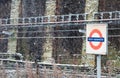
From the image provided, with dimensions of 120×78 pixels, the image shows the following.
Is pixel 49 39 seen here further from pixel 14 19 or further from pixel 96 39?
pixel 96 39

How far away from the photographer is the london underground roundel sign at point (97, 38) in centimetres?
686

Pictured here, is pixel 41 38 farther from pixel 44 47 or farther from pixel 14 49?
pixel 14 49

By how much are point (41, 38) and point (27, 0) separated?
229cm

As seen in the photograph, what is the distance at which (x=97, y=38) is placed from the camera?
696cm

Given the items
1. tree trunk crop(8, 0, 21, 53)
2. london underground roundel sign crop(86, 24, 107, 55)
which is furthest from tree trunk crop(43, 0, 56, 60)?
london underground roundel sign crop(86, 24, 107, 55)

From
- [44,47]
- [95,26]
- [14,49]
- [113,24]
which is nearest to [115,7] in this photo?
[113,24]

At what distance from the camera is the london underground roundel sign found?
6855 millimetres

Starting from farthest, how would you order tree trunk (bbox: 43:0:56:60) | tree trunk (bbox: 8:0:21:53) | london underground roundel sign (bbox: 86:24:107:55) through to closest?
tree trunk (bbox: 8:0:21:53) → tree trunk (bbox: 43:0:56:60) → london underground roundel sign (bbox: 86:24:107:55)

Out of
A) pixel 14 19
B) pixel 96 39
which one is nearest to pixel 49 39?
pixel 14 19

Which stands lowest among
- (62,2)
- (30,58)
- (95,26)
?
(30,58)

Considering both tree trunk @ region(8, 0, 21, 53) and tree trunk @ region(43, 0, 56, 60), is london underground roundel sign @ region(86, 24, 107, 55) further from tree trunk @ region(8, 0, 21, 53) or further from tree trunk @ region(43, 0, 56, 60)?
tree trunk @ region(8, 0, 21, 53)

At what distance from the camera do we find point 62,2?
60.6ft

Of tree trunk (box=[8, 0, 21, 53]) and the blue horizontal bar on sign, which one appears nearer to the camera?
the blue horizontal bar on sign

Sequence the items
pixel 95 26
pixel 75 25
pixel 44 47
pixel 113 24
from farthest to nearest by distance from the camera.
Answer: pixel 44 47, pixel 75 25, pixel 113 24, pixel 95 26
